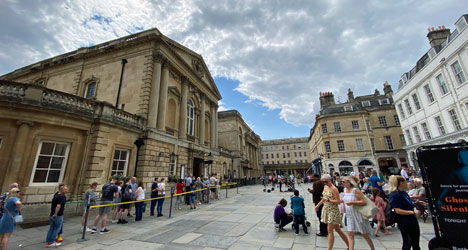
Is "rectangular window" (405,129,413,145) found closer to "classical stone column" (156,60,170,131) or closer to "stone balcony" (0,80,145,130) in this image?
"classical stone column" (156,60,170,131)

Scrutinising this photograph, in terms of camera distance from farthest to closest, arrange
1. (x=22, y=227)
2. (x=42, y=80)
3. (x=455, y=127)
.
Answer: (x=42, y=80) < (x=455, y=127) < (x=22, y=227)

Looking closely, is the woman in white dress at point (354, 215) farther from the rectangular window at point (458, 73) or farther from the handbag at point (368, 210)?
the rectangular window at point (458, 73)

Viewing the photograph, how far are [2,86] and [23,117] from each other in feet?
5.03

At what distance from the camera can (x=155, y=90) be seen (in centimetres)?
1449

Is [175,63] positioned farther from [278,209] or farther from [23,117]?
[278,209]

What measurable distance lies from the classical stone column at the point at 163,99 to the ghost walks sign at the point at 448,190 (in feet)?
48.0

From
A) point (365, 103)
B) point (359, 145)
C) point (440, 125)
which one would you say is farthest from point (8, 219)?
point (365, 103)

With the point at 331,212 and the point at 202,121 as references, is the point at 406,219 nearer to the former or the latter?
the point at 331,212

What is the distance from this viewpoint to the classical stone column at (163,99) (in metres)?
14.8

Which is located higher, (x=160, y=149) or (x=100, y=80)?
(x=100, y=80)

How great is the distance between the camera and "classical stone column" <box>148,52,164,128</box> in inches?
550

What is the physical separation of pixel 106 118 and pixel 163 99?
5110 mm

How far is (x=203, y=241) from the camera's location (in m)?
5.16

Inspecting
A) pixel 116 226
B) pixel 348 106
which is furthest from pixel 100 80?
pixel 348 106
